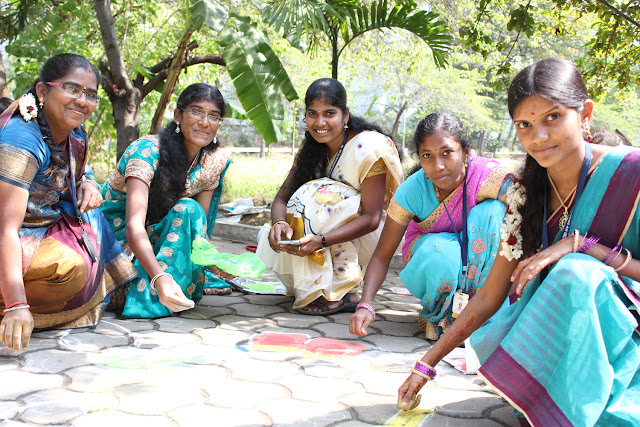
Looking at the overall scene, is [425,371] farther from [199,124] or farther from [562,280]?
[199,124]

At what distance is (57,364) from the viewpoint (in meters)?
2.51

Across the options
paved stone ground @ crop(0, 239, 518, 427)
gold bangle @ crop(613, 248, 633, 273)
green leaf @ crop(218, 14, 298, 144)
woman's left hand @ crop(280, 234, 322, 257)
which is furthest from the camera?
green leaf @ crop(218, 14, 298, 144)

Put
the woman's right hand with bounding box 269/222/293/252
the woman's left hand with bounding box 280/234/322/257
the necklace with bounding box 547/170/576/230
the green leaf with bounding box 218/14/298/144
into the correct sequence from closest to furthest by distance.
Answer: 1. the necklace with bounding box 547/170/576/230
2. the woman's left hand with bounding box 280/234/322/257
3. the woman's right hand with bounding box 269/222/293/252
4. the green leaf with bounding box 218/14/298/144

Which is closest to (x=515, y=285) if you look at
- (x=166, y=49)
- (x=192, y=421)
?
(x=192, y=421)

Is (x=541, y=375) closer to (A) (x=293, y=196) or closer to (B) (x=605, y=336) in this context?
(B) (x=605, y=336)

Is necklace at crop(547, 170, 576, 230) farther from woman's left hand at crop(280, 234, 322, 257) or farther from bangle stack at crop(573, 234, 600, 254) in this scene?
woman's left hand at crop(280, 234, 322, 257)

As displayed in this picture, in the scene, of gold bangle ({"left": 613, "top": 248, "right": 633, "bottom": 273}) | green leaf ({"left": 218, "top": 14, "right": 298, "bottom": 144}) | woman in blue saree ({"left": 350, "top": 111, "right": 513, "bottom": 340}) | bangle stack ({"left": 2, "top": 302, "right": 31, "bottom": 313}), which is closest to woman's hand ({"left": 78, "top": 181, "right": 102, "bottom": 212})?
bangle stack ({"left": 2, "top": 302, "right": 31, "bottom": 313})

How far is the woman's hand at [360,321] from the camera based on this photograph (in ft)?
7.66

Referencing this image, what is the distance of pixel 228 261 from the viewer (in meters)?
3.29

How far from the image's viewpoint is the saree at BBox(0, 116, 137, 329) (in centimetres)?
267

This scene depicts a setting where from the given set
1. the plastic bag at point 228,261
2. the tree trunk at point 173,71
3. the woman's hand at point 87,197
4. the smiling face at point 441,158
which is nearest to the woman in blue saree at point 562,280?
the smiling face at point 441,158

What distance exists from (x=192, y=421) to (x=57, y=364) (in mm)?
858

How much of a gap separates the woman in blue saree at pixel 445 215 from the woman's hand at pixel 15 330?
60.5 inches

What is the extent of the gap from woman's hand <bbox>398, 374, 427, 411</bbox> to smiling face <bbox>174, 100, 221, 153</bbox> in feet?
6.98
